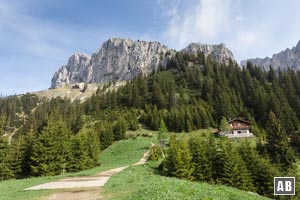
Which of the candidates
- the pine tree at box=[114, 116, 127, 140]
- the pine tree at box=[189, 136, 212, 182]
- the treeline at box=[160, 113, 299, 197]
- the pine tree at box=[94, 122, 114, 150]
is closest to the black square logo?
the treeline at box=[160, 113, 299, 197]

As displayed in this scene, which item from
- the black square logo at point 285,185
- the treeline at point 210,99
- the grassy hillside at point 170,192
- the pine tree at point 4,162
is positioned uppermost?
the treeline at point 210,99

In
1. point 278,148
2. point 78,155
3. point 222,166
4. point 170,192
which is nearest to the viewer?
point 170,192

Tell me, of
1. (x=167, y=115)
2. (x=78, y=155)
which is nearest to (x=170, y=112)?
(x=167, y=115)

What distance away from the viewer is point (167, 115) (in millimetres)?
101938

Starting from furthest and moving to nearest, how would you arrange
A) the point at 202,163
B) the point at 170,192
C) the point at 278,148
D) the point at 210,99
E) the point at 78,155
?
the point at 210,99, the point at 278,148, the point at 78,155, the point at 202,163, the point at 170,192

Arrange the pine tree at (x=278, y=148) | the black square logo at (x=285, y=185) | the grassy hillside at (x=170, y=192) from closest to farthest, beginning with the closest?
the black square logo at (x=285, y=185)
the grassy hillside at (x=170, y=192)
the pine tree at (x=278, y=148)

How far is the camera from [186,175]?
3584 cm

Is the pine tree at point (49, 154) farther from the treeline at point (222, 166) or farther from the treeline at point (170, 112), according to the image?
the treeline at point (222, 166)

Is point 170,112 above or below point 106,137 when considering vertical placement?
above

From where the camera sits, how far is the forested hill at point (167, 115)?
46.1 m

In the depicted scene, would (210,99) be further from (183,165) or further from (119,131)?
(183,165)

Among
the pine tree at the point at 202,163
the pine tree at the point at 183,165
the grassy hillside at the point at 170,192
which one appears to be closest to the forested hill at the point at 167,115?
the pine tree at the point at 202,163

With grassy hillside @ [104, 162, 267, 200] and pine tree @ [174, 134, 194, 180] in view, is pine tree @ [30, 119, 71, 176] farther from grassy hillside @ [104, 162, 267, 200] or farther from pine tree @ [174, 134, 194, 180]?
grassy hillside @ [104, 162, 267, 200]

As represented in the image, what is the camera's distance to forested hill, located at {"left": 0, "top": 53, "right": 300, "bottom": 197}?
46.1m
